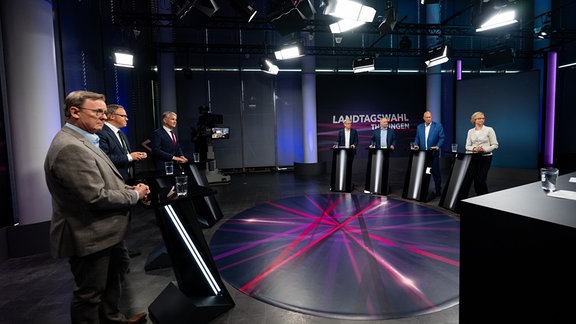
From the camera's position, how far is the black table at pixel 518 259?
3.13ft

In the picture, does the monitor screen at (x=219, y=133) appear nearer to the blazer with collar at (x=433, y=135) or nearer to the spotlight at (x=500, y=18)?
the blazer with collar at (x=433, y=135)

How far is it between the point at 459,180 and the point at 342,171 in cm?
212

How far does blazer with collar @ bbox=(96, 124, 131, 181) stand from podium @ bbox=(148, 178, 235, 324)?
101 centimetres

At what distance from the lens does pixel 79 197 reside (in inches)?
56.4

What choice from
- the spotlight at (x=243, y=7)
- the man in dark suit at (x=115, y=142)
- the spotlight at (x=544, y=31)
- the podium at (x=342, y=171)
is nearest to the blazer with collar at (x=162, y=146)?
the man in dark suit at (x=115, y=142)

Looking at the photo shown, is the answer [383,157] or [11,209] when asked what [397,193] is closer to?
[383,157]

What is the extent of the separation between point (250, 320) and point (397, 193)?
14.3 ft

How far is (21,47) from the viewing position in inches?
118

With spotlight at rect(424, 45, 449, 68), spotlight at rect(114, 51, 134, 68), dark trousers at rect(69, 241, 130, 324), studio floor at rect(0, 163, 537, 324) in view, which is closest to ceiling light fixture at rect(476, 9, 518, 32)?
spotlight at rect(424, 45, 449, 68)

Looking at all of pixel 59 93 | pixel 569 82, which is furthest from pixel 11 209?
pixel 569 82

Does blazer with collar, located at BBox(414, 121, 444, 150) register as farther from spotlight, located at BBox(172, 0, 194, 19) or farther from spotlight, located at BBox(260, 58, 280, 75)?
spotlight, located at BBox(172, 0, 194, 19)

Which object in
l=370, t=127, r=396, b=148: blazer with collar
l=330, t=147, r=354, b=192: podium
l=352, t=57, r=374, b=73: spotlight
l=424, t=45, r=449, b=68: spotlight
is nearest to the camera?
l=370, t=127, r=396, b=148: blazer with collar

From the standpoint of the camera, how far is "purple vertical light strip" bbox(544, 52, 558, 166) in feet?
23.5

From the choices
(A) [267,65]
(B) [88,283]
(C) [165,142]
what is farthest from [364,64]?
(B) [88,283]
